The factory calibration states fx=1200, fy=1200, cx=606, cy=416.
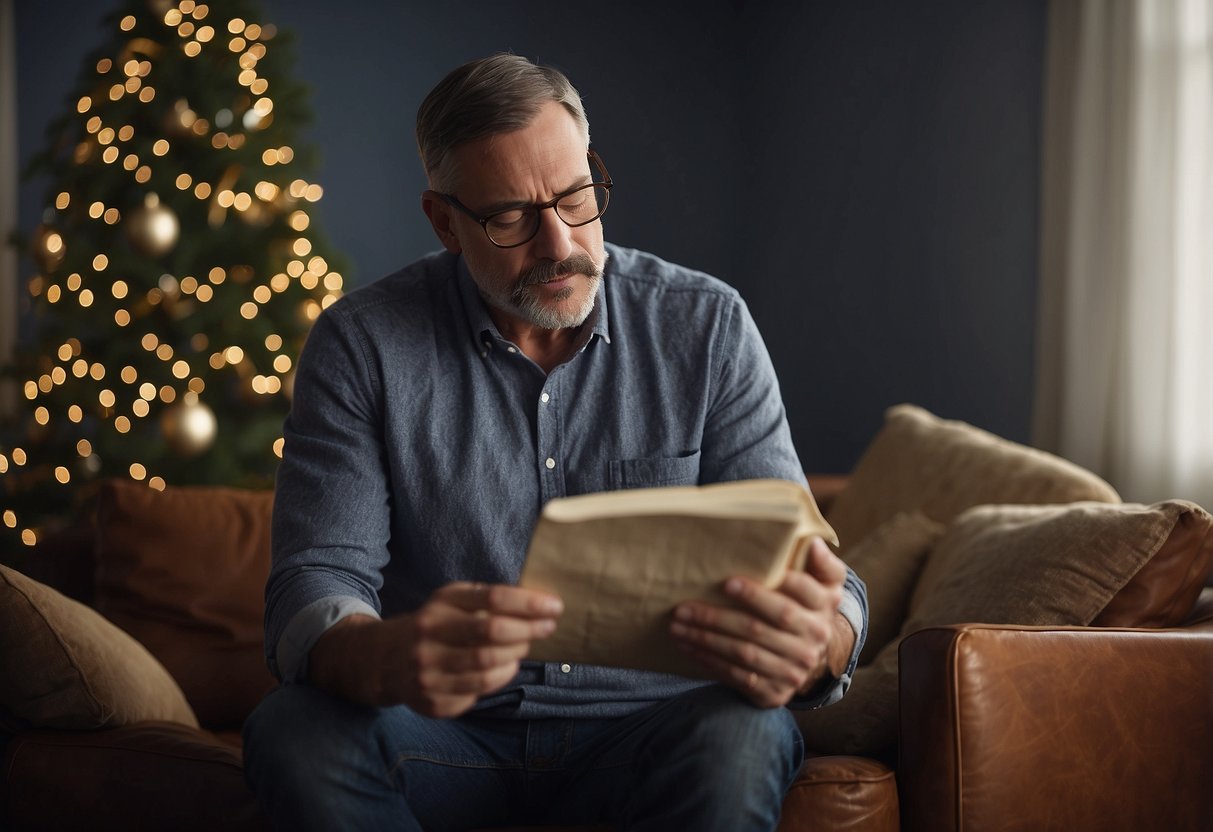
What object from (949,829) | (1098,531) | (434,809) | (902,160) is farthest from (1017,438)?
(434,809)

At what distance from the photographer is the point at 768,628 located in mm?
1100

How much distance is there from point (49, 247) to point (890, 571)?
2.81m

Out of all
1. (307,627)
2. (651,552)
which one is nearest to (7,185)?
(307,627)

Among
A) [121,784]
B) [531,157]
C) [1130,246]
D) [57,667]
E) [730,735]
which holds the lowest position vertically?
[121,784]

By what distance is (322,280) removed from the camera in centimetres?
383

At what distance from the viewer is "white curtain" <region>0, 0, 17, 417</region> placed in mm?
4410

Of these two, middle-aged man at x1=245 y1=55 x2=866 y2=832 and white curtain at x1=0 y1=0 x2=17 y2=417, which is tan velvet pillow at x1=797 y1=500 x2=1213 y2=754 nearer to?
middle-aged man at x1=245 y1=55 x2=866 y2=832

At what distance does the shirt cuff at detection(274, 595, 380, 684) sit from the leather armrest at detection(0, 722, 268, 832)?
437 mm

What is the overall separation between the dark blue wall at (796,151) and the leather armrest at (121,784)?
114 inches

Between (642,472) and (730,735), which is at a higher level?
(642,472)

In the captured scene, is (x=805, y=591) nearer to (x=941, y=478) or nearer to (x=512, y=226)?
(x=512, y=226)

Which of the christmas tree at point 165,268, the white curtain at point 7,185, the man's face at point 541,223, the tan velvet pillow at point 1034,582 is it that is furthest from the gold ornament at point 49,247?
the tan velvet pillow at point 1034,582

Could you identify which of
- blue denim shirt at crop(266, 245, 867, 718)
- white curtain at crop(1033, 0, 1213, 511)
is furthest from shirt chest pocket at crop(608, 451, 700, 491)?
white curtain at crop(1033, 0, 1213, 511)

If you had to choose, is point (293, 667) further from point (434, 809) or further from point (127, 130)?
point (127, 130)
